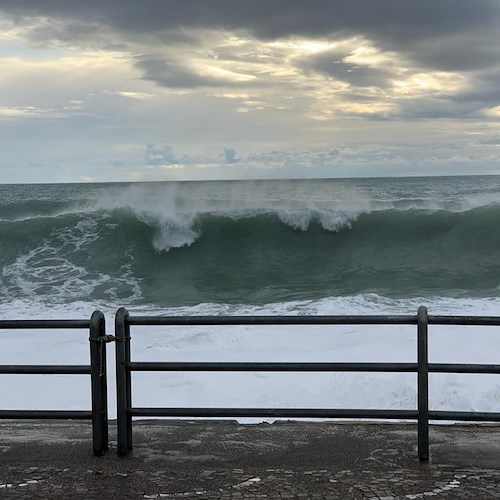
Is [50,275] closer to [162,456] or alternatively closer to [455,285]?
[455,285]

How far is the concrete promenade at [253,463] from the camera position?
11.8 feet

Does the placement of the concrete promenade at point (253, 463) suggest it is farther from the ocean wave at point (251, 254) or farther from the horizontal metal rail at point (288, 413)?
the ocean wave at point (251, 254)

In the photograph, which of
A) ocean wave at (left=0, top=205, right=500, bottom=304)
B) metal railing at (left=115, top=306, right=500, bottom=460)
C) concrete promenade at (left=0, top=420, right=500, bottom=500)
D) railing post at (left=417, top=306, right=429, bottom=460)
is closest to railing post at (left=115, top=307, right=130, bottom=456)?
metal railing at (left=115, top=306, right=500, bottom=460)

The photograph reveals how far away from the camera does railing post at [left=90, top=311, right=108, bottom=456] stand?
407 centimetres

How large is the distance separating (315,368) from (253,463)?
0.64 m

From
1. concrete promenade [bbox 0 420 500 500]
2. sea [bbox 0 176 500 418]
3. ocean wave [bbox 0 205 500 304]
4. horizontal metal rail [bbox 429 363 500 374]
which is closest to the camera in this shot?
concrete promenade [bbox 0 420 500 500]

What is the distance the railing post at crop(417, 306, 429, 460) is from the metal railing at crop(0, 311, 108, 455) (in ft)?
5.82

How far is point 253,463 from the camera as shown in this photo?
403 centimetres

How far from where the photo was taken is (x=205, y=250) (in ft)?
73.6

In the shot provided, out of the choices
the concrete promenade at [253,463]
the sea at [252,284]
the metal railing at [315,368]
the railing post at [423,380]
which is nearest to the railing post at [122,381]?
the metal railing at [315,368]

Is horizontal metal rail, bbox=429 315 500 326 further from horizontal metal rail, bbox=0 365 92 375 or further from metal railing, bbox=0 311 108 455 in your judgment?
horizontal metal rail, bbox=0 365 92 375

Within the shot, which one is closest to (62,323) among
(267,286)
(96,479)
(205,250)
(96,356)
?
(96,356)

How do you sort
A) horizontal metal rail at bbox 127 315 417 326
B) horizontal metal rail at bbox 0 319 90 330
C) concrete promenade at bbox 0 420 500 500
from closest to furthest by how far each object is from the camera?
concrete promenade at bbox 0 420 500 500 < horizontal metal rail at bbox 127 315 417 326 < horizontal metal rail at bbox 0 319 90 330

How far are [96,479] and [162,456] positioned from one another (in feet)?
1.55
